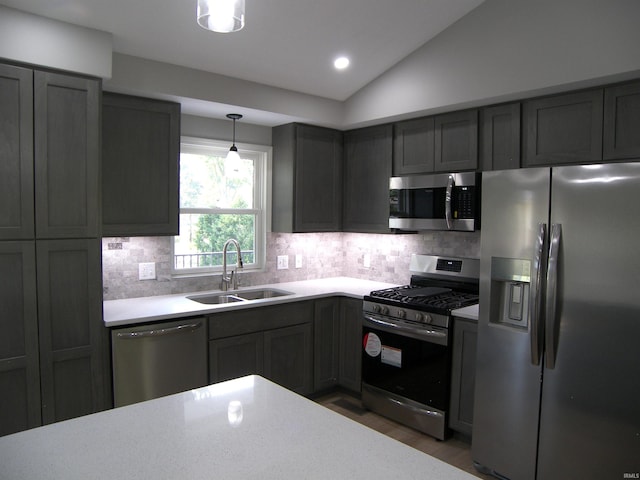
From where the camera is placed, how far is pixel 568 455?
7.68 feet

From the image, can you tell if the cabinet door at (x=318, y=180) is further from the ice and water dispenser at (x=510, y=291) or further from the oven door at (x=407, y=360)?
the ice and water dispenser at (x=510, y=291)

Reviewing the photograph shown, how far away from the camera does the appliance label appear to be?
3.24 m

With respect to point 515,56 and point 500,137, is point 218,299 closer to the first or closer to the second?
point 500,137

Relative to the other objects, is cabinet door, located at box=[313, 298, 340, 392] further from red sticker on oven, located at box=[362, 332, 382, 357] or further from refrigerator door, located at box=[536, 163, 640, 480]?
refrigerator door, located at box=[536, 163, 640, 480]

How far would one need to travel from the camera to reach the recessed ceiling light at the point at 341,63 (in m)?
3.32

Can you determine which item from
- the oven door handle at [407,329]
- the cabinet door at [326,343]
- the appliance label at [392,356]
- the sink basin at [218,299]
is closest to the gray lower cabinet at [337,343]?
the cabinet door at [326,343]

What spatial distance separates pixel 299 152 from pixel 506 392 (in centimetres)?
240

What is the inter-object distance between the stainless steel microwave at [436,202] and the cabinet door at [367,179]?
142 millimetres

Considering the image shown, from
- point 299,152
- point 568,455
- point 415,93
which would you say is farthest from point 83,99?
point 568,455

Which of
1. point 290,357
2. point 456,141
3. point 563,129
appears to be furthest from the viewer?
point 290,357

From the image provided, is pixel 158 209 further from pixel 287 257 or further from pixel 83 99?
pixel 287 257

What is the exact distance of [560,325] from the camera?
2.33m

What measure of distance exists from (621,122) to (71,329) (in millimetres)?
3220

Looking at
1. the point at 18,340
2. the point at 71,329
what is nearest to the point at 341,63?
the point at 71,329
